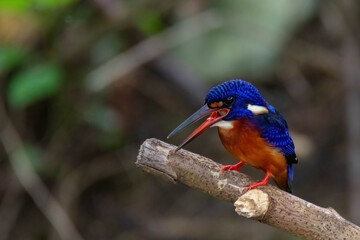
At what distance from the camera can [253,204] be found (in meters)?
1.89

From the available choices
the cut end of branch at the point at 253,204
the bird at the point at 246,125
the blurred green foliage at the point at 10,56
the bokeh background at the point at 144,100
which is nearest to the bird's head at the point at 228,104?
the bird at the point at 246,125

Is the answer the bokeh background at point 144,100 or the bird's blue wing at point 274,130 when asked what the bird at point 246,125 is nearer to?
the bird's blue wing at point 274,130

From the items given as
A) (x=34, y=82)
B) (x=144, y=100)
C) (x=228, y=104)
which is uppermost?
(x=34, y=82)

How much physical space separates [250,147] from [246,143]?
3cm

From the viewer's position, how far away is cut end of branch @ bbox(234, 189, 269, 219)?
1.87 m

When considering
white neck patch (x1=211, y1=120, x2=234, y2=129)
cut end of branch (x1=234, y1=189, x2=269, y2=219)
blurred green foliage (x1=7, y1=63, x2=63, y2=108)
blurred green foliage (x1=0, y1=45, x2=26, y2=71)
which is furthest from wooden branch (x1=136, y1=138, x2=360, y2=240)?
blurred green foliage (x1=0, y1=45, x2=26, y2=71)

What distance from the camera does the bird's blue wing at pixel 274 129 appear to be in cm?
196

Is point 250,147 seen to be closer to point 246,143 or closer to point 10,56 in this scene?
point 246,143

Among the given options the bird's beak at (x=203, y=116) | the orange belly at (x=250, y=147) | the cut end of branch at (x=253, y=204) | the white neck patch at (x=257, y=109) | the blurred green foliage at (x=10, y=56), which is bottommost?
the cut end of branch at (x=253, y=204)

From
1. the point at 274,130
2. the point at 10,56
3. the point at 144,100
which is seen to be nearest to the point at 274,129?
the point at 274,130

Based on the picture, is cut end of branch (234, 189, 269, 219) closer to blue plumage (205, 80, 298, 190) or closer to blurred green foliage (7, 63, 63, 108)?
blue plumage (205, 80, 298, 190)

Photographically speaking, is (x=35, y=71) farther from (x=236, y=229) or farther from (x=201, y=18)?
(x=236, y=229)

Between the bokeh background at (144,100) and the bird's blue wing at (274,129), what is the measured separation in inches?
97.5

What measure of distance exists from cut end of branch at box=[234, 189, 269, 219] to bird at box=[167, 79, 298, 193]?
0.05 meters
